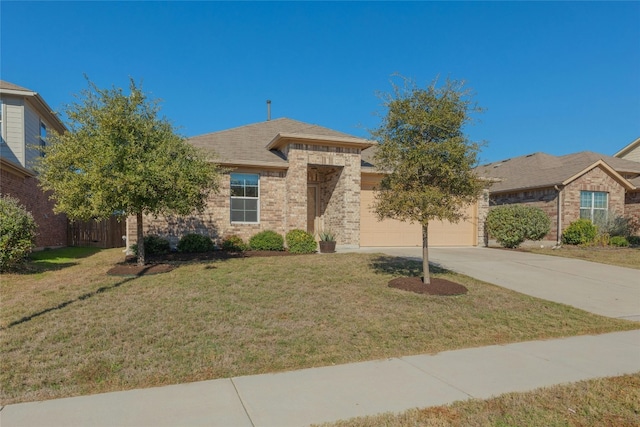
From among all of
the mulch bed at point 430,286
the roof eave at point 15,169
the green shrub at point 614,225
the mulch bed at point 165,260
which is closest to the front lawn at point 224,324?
the mulch bed at point 430,286

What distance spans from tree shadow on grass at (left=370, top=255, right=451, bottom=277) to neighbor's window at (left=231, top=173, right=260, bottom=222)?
5466 millimetres

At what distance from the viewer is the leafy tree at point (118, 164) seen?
887 centimetres

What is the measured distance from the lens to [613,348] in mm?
5305

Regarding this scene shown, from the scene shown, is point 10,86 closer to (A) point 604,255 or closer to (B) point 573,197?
(A) point 604,255

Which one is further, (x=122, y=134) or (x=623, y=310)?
(x=122, y=134)

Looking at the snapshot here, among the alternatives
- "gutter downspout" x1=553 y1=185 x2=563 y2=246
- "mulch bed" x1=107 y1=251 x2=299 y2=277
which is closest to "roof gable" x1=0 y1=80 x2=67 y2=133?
"mulch bed" x1=107 y1=251 x2=299 y2=277

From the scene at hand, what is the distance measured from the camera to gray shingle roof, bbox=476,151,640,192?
19.2 metres

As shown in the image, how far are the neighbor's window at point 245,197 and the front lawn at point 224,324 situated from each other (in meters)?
5.30

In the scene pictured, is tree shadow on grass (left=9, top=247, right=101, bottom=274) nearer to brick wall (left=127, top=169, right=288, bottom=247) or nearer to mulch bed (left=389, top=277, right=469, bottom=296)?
brick wall (left=127, top=169, right=288, bottom=247)

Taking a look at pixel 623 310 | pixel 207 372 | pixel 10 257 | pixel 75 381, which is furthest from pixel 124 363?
pixel 623 310

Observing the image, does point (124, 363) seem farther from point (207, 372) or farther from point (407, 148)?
point (407, 148)

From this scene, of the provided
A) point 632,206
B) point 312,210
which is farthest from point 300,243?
point 632,206

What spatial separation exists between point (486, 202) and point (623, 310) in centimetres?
1060

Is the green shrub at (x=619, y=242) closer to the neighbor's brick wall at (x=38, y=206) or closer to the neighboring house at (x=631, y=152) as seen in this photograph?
→ the neighboring house at (x=631, y=152)
